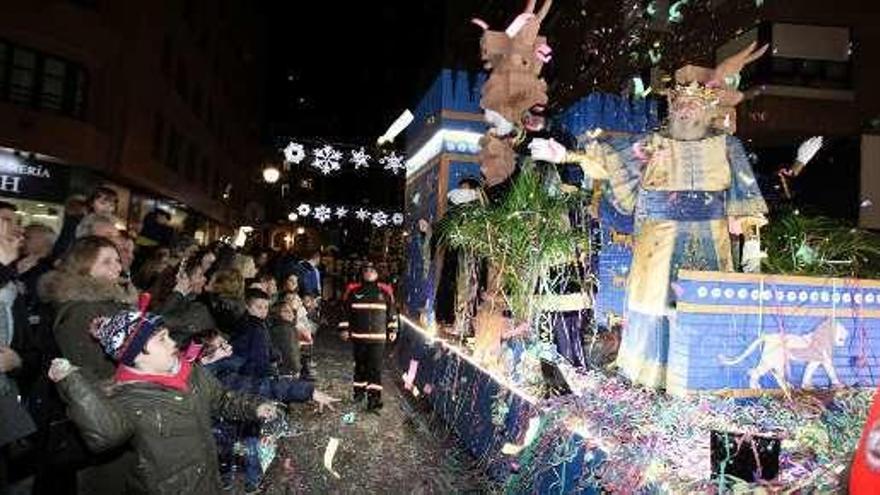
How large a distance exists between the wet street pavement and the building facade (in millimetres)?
12335

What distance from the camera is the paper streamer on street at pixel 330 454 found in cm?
655

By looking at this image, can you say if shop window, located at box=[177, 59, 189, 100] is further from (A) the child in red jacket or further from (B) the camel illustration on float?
(A) the child in red jacket

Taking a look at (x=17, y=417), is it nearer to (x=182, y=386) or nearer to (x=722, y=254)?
(x=182, y=386)

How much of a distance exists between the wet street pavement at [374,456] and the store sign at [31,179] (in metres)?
12.1

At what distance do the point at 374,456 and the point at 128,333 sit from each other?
426 centimetres

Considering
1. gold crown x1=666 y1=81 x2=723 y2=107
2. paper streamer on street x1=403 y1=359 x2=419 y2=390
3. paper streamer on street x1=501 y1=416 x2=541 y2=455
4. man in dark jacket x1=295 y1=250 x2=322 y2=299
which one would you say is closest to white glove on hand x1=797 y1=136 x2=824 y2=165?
gold crown x1=666 y1=81 x2=723 y2=107

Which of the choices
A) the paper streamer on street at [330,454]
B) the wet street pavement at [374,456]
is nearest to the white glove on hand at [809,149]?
the wet street pavement at [374,456]

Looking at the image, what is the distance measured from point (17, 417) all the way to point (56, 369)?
1423mm

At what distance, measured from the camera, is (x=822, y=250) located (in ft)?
17.2

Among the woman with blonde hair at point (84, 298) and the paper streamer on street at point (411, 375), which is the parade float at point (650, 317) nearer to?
the paper streamer on street at point (411, 375)

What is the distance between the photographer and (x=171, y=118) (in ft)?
83.0

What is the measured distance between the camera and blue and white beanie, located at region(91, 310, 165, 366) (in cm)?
318

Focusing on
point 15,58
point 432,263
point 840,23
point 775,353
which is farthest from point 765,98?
point 15,58

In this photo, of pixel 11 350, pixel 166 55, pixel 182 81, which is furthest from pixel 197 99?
pixel 11 350
